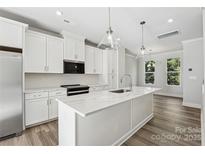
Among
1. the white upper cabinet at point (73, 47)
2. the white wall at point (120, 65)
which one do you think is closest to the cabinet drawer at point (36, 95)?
the white upper cabinet at point (73, 47)

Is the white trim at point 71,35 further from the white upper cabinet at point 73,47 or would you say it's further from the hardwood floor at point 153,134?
the hardwood floor at point 153,134

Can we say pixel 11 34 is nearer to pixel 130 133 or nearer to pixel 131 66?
pixel 130 133

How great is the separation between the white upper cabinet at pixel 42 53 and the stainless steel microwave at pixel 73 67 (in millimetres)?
161

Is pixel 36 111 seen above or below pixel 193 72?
below

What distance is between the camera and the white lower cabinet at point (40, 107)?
256cm

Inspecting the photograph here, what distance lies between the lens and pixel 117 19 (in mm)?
3021

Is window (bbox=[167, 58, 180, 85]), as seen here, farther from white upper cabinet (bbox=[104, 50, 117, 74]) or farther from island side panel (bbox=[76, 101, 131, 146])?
island side panel (bbox=[76, 101, 131, 146])

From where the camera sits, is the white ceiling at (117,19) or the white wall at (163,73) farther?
the white wall at (163,73)

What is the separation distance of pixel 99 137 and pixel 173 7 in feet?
10.2

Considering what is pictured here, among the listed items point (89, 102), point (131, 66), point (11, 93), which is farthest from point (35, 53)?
point (131, 66)

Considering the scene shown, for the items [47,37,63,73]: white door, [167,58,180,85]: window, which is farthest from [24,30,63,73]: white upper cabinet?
[167,58,180,85]: window

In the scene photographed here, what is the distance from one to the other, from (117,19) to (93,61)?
71.9 inches

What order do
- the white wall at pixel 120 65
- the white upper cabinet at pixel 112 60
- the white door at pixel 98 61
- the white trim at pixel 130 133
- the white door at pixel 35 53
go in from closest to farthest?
the white trim at pixel 130 133 → the white door at pixel 35 53 → the white door at pixel 98 61 → the white upper cabinet at pixel 112 60 → the white wall at pixel 120 65

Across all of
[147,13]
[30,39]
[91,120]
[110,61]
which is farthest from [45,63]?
[147,13]
